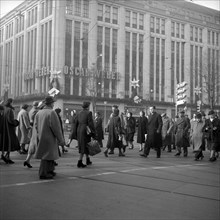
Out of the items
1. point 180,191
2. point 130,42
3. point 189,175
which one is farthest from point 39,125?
point 130,42

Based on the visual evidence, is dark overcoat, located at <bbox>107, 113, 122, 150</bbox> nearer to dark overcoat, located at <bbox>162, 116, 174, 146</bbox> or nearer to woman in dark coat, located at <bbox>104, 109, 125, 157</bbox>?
woman in dark coat, located at <bbox>104, 109, 125, 157</bbox>

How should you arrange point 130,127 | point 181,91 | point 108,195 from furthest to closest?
1. point 181,91
2. point 130,127
3. point 108,195

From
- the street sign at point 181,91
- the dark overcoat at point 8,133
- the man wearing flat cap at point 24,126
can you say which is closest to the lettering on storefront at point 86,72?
the street sign at point 181,91

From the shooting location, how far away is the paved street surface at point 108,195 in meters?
4.38

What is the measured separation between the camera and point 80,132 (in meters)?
8.52

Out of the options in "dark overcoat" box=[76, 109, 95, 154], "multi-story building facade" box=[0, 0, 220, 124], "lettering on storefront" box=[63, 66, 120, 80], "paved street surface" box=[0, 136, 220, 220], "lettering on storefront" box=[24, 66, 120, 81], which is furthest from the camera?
"lettering on storefront" box=[24, 66, 120, 81]

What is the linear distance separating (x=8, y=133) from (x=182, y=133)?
22.7 feet

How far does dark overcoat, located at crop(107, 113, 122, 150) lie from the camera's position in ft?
38.8

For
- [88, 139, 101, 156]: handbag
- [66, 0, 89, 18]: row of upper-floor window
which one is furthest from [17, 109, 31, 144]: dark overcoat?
[66, 0, 89, 18]: row of upper-floor window

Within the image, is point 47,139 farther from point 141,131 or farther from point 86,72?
point 86,72

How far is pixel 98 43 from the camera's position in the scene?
5022cm

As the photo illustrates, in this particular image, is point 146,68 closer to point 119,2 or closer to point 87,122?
point 119,2

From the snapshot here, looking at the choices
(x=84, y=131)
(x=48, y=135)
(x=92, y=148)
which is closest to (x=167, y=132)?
(x=92, y=148)

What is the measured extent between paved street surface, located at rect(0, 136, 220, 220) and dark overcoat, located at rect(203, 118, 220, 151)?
3195 mm
